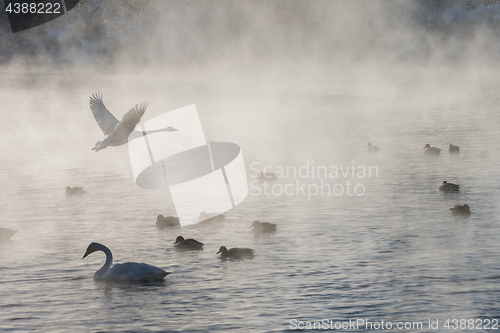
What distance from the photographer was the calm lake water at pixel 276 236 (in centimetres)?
1336

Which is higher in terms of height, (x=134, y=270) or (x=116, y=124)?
(x=116, y=124)

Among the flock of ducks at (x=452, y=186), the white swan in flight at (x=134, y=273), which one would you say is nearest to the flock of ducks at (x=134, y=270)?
the white swan in flight at (x=134, y=273)

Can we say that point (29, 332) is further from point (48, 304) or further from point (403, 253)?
point (403, 253)

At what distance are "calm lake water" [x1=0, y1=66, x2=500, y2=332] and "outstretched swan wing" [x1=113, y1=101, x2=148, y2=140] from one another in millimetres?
2448

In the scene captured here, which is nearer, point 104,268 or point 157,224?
point 104,268

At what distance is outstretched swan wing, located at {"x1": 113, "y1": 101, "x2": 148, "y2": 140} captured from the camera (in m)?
19.5

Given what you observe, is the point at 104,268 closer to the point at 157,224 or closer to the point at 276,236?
the point at 157,224

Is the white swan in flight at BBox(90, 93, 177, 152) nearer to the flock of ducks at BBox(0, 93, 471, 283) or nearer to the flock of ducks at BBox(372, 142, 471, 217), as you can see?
the flock of ducks at BBox(0, 93, 471, 283)

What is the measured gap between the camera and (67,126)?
4709 centimetres

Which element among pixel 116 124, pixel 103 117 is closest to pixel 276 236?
pixel 116 124

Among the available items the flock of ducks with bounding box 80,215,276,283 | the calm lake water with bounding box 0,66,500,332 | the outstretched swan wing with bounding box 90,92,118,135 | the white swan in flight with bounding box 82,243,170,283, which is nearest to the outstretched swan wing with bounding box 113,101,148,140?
the outstretched swan wing with bounding box 90,92,118,135

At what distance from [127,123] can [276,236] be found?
5129 mm

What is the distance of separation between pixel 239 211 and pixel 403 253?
6291 mm

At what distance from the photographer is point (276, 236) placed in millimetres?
18609
